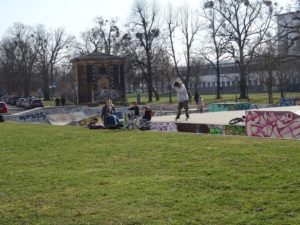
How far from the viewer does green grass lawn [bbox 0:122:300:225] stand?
6.46m

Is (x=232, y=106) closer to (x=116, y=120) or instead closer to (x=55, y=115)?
(x=55, y=115)

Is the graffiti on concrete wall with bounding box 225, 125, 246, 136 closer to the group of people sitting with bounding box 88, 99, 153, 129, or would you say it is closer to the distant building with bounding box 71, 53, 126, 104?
the group of people sitting with bounding box 88, 99, 153, 129

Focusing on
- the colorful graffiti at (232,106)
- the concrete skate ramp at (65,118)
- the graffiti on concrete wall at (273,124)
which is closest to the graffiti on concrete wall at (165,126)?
the graffiti on concrete wall at (273,124)

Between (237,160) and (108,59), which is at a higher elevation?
(108,59)

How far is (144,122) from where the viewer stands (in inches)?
912

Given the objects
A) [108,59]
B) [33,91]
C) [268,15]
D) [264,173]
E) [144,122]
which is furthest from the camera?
[33,91]

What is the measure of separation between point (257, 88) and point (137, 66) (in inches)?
1982

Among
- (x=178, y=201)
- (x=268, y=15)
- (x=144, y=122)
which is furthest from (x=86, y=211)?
(x=268, y=15)

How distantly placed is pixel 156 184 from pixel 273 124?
10.3 meters

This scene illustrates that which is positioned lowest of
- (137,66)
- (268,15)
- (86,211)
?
(86,211)

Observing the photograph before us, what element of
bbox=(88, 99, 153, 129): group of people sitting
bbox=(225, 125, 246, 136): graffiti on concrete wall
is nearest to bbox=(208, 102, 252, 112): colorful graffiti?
bbox=(88, 99, 153, 129): group of people sitting

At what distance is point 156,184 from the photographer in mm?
8438

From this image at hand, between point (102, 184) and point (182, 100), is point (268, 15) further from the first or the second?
point (102, 184)

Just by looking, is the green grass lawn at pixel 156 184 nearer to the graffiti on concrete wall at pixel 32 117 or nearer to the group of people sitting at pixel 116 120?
the group of people sitting at pixel 116 120
